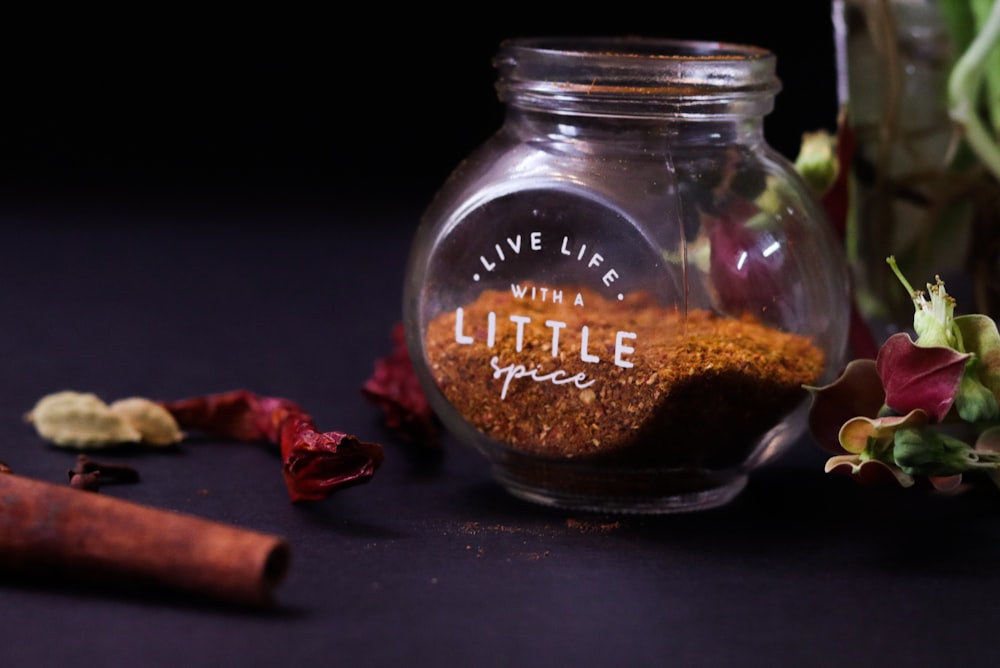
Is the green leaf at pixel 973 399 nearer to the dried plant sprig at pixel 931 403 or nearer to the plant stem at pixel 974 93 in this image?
the dried plant sprig at pixel 931 403

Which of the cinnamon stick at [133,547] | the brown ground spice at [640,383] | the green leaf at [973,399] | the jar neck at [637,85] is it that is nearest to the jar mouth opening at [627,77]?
the jar neck at [637,85]

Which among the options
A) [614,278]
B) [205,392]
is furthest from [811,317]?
[205,392]

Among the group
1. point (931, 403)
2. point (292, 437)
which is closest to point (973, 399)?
point (931, 403)

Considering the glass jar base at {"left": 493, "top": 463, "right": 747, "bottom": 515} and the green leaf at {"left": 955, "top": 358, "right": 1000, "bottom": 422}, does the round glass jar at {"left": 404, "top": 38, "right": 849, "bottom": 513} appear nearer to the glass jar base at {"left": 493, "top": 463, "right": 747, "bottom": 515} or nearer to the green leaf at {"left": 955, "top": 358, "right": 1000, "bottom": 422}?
the glass jar base at {"left": 493, "top": 463, "right": 747, "bottom": 515}

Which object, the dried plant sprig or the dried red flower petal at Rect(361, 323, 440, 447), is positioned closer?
the dried plant sprig

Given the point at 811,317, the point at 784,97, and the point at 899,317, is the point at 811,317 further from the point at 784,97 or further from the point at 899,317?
the point at 784,97

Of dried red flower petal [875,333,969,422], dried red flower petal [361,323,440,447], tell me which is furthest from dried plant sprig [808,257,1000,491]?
dried red flower petal [361,323,440,447]
